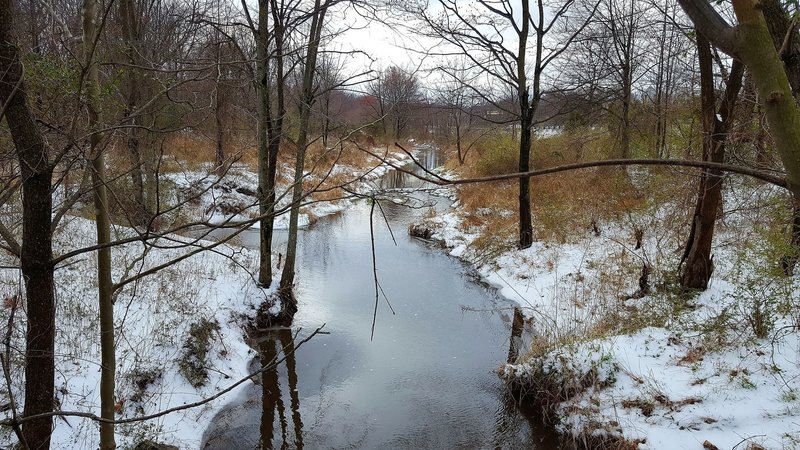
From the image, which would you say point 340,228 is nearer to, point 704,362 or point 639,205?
point 639,205

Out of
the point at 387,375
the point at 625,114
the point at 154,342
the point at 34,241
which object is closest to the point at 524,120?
the point at 625,114

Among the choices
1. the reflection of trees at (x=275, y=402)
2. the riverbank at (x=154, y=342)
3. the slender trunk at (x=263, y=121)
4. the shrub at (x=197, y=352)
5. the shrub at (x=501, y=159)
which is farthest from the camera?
the shrub at (x=501, y=159)

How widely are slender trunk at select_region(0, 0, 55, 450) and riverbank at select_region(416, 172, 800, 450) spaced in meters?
4.44

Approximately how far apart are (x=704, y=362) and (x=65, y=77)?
19.0 ft

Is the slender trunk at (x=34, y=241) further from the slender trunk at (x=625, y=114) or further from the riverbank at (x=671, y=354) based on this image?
the slender trunk at (x=625, y=114)

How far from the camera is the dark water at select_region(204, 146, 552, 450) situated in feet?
17.0

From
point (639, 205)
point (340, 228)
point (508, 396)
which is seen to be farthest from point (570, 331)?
point (340, 228)

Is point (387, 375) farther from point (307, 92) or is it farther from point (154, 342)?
point (307, 92)

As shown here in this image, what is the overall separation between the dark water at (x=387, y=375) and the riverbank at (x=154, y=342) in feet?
1.37

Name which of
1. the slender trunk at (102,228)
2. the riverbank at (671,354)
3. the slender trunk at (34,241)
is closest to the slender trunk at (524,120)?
the riverbank at (671,354)

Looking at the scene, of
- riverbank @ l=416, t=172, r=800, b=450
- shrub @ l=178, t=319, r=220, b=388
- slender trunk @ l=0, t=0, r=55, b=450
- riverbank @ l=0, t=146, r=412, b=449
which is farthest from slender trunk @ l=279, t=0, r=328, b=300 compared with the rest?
slender trunk @ l=0, t=0, r=55, b=450

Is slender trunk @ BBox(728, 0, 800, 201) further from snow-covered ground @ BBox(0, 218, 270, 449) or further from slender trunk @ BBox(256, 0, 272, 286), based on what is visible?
slender trunk @ BBox(256, 0, 272, 286)

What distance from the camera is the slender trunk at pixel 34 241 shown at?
1.79 meters

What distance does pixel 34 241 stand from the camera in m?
1.93
